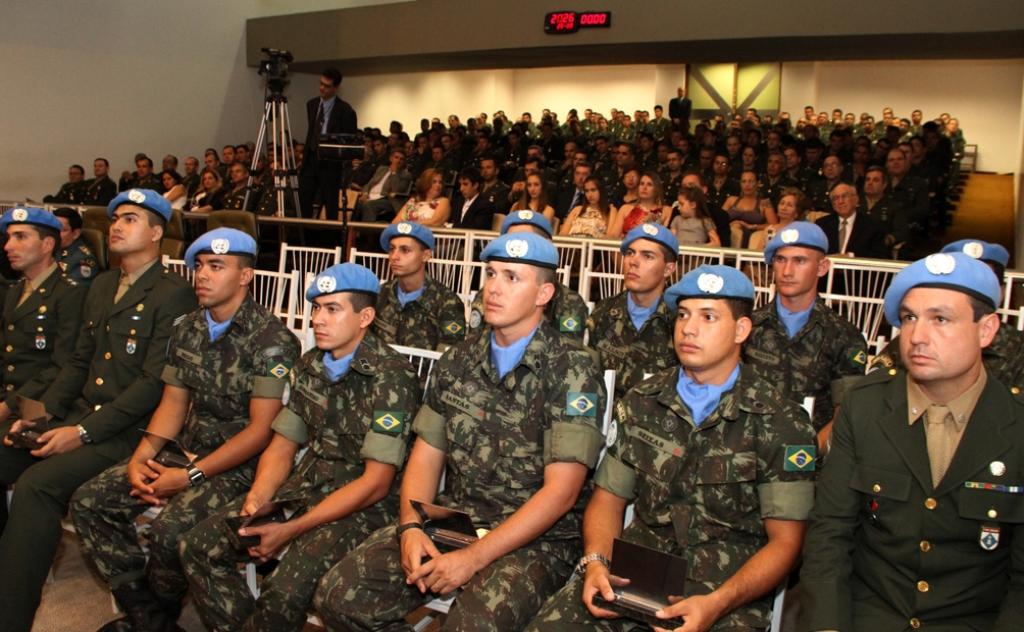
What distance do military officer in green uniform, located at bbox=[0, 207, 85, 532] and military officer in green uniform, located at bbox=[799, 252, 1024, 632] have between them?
3215 mm

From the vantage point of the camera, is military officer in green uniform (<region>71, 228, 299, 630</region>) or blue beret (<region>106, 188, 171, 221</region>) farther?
blue beret (<region>106, 188, 171, 221</region>)

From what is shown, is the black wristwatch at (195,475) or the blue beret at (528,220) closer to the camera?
the black wristwatch at (195,475)

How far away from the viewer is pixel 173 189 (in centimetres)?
1036

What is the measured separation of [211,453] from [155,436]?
253mm

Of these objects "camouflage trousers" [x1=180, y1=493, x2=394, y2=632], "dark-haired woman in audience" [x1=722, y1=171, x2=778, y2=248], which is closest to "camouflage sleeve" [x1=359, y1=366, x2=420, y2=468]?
"camouflage trousers" [x1=180, y1=493, x2=394, y2=632]

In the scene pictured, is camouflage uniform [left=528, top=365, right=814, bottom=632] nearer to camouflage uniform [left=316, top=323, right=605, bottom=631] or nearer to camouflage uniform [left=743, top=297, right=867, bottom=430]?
camouflage uniform [left=316, top=323, right=605, bottom=631]

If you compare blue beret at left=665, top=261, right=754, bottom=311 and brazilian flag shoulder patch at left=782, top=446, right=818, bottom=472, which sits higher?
blue beret at left=665, top=261, right=754, bottom=311

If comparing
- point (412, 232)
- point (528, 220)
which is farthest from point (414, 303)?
point (528, 220)

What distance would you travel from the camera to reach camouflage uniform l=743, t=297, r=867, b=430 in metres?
3.26

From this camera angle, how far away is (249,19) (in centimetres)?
1340

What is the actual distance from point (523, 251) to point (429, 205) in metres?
4.93

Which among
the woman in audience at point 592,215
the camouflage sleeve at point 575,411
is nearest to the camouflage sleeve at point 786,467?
Answer: the camouflage sleeve at point 575,411

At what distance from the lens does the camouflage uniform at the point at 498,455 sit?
2.27 m

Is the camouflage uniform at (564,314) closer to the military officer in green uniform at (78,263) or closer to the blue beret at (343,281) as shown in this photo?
the blue beret at (343,281)
